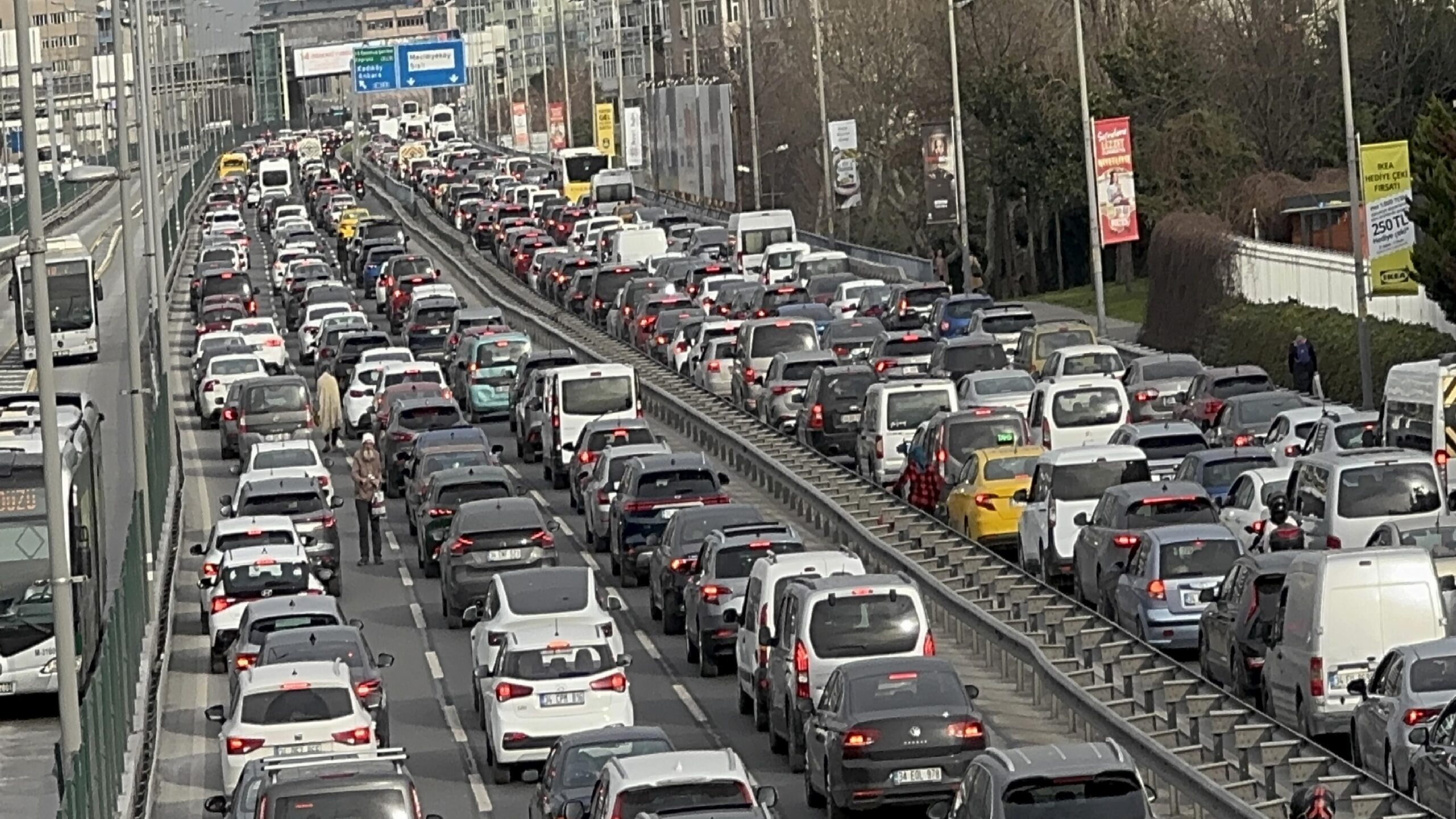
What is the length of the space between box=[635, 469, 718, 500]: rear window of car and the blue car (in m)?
6.34

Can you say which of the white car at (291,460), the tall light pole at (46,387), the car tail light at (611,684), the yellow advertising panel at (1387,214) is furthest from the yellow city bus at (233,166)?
the tall light pole at (46,387)

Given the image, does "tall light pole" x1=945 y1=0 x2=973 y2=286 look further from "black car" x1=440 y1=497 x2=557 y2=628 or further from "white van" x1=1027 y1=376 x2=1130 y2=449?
"black car" x1=440 y1=497 x2=557 y2=628

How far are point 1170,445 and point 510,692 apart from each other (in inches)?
476

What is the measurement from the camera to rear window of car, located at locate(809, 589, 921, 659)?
27328 millimetres

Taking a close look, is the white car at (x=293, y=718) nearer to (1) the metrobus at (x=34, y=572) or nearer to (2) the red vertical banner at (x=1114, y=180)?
(1) the metrobus at (x=34, y=572)

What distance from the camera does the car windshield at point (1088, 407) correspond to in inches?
1630

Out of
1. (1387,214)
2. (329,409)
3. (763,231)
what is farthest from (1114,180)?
(763,231)

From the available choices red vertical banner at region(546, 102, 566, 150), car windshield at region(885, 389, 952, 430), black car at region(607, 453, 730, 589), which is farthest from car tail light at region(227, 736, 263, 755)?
red vertical banner at region(546, 102, 566, 150)

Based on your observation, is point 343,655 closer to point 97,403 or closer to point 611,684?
point 611,684

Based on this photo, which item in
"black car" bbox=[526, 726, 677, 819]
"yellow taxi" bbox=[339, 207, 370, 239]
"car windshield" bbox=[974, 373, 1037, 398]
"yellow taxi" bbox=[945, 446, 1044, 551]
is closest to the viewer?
"black car" bbox=[526, 726, 677, 819]

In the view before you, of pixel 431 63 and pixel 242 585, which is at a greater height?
pixel 431 63

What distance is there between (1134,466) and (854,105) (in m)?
88.8

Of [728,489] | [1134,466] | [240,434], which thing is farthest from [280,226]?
[1134,466]

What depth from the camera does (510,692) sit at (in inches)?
1117
